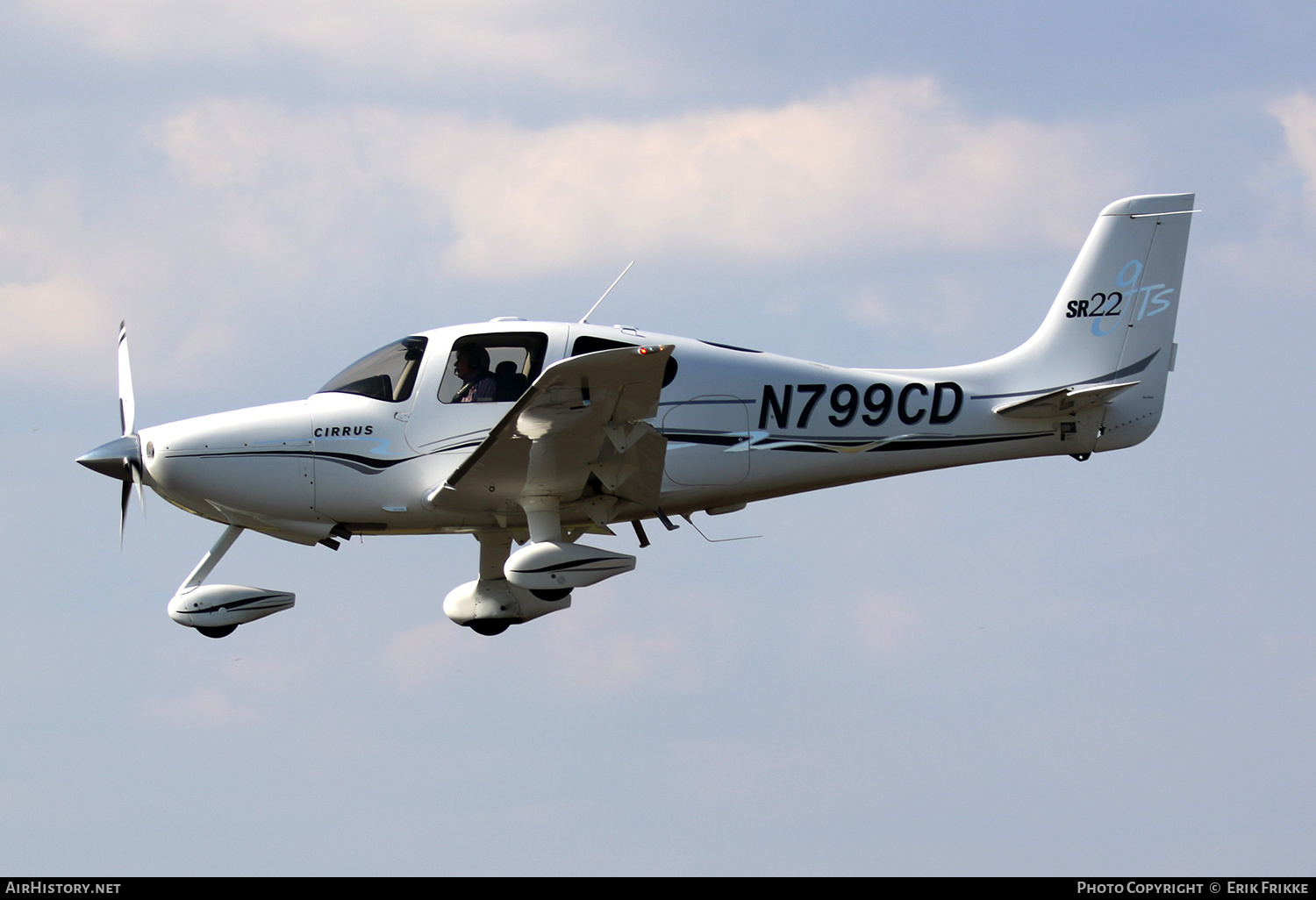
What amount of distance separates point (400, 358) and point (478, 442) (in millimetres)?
1182

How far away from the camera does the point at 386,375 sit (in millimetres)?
14094

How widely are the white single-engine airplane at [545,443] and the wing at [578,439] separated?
2 cm

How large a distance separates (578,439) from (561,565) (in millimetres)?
1206

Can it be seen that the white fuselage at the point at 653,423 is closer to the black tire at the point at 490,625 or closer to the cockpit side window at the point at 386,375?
the cockpit side window at the point at 386,375

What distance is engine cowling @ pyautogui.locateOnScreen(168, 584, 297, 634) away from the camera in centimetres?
1388

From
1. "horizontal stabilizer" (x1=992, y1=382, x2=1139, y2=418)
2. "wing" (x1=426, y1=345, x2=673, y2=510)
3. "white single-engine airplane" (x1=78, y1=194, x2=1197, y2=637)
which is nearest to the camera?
"wing" (x1=426, y1=345, x2=673, y2=510)

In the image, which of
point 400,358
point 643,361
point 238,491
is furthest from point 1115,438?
point 238,491

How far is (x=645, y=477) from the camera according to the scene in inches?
551

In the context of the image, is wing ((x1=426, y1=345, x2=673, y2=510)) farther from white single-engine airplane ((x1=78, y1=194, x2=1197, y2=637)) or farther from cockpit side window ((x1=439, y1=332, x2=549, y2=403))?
cockpit side window ((x1=439, y1=332, x2=549, y2=403))

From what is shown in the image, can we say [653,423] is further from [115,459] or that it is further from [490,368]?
[115,459]

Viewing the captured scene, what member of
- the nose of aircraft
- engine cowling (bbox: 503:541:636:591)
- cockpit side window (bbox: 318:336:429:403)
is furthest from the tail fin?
the nose of aircraft

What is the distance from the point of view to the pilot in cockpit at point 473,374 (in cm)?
1391

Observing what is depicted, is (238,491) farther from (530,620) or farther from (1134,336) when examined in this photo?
(1134,336)

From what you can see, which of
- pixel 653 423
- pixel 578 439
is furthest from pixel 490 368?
pixel 653 423
